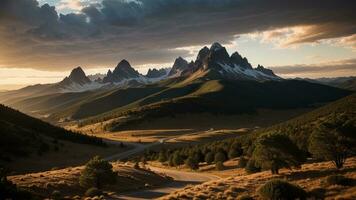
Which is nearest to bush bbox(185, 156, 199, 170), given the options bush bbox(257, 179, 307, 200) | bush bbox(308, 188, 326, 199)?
bush bbox(308, 188, 326, 199)

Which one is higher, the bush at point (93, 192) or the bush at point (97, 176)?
the bush at point (97, 176)

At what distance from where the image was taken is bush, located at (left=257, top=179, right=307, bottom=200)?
115 feet

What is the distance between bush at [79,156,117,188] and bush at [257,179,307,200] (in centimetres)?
2391

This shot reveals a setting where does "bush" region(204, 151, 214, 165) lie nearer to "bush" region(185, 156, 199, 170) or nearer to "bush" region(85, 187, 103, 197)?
"bush" region(185, 156, 199, 170)

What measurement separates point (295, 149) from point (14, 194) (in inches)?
1358

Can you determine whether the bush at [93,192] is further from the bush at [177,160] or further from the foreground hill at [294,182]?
the bush at [177,160]

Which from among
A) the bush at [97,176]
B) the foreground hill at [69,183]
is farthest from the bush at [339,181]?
the bush at [97,176]

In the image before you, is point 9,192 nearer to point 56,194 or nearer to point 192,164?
point 56,194

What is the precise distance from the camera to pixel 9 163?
78.1 meters

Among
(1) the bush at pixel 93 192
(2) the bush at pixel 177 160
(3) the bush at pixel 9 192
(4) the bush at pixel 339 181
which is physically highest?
(3) the bush at pixel 9 192

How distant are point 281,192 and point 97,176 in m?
26.3

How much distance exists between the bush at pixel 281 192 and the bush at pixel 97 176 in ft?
78.4

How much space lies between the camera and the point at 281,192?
3531cm

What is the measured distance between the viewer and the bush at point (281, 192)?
35.2 m
